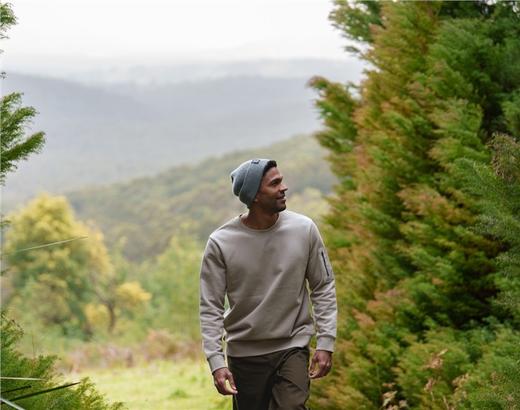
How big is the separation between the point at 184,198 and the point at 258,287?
142m

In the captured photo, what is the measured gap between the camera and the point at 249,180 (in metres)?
5.57

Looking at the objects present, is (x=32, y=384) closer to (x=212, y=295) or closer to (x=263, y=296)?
(x=212, y=295)

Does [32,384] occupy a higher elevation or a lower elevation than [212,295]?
lower

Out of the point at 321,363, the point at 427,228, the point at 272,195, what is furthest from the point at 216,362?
the point at 427,228

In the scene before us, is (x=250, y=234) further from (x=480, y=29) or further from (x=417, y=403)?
(x=480, y=29)

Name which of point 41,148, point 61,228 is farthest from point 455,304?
point 61,228

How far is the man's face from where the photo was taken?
18.2 feet

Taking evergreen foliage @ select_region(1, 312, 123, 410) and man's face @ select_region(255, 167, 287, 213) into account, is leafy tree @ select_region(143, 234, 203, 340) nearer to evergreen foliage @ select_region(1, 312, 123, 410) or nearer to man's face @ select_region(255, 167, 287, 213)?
evergreen foliage @ select_region(1, 312, 123, 410)

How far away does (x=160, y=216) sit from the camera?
141875 mm

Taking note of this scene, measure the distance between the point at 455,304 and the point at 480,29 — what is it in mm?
2714

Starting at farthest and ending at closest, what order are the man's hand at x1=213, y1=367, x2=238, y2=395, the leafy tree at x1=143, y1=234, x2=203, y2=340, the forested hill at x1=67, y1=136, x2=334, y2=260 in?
the forested hill at x1=67, y1=136, x2=334, y2=260 < the leafy tree at x1=143, y1=234, x2=203, y2=340 < the man's hand at x1=213, y1=367, x2=238, y2=395

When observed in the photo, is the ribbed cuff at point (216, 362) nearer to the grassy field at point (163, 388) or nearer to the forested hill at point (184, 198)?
the grassy field at point (163, 388)

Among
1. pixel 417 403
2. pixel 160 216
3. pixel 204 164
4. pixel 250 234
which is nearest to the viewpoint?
pixel 250 234

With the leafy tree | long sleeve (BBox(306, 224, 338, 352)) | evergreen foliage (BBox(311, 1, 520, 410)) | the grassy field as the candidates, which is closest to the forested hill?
the leafy tree
